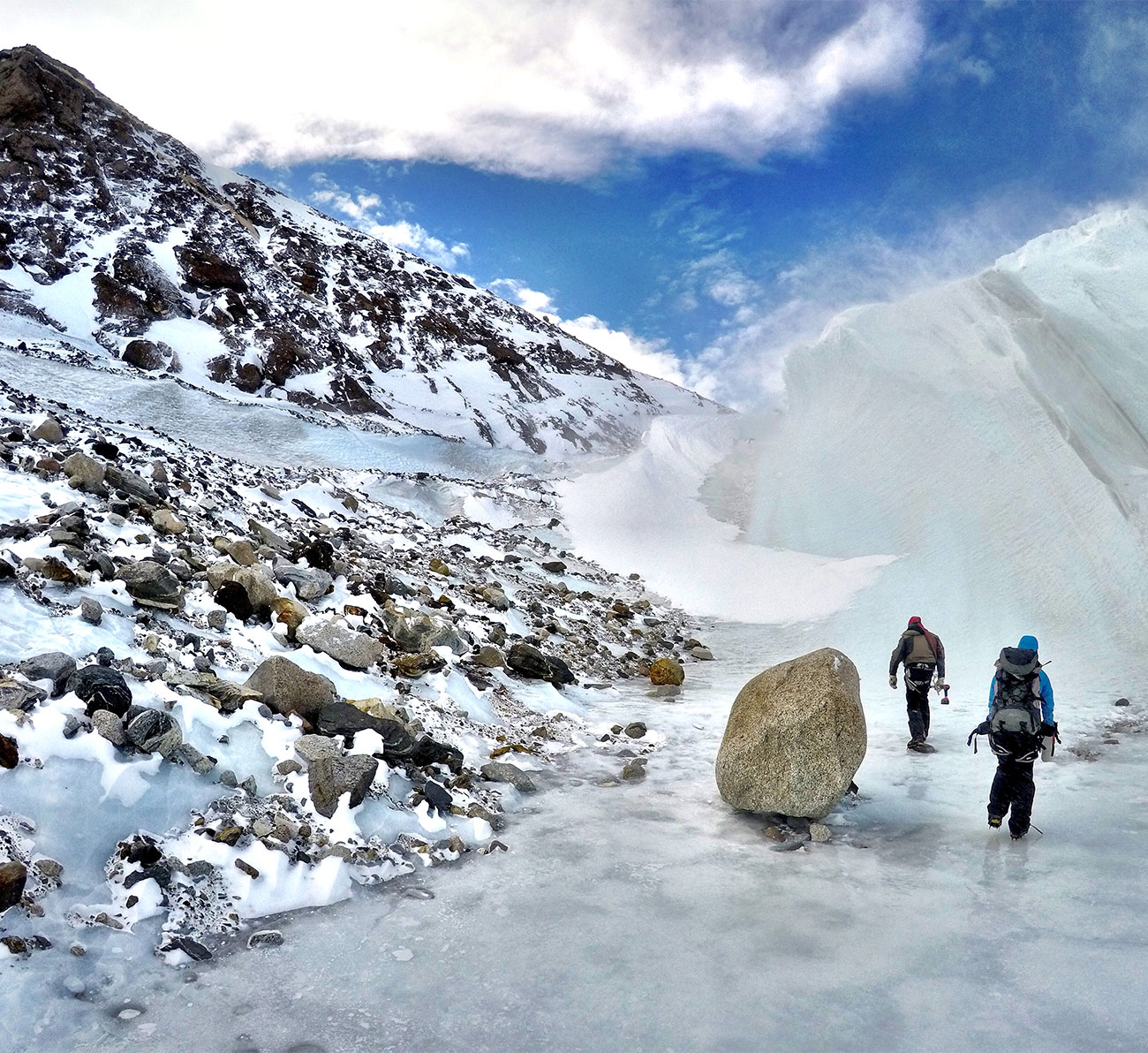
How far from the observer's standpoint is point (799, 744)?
5.93m

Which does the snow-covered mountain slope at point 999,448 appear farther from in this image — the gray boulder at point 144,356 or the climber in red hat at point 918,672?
the gray boulder at point 144,356

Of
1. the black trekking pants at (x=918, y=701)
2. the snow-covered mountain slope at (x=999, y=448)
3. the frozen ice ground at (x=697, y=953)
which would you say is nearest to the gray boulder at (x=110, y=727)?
the frozen ice ground at (x=697, y=953)

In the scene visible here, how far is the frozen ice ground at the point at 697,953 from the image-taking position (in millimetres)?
3352

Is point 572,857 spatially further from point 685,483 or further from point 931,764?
point 685,483

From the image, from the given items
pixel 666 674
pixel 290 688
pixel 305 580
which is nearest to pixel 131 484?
pixel 305 580

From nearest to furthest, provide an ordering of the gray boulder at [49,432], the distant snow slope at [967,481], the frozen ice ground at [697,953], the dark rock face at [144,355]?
the frozen ice ground at [697,953] → the gray boulder at [49,432] → the distant snow slope at [967,481] → the dark rock face at [144,355]

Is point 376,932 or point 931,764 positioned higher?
point 931,764

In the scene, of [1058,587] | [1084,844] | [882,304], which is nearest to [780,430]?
[882,304]

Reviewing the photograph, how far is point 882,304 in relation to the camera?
19.7 m

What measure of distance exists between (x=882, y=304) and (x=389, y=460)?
19352 millimetres

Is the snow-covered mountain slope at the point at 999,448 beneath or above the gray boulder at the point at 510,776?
above

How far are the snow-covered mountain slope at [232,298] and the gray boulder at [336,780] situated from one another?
35.9 m

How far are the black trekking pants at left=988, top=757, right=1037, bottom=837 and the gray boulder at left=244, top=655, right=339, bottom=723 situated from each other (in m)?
5.07

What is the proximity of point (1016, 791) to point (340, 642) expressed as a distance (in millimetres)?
5787
